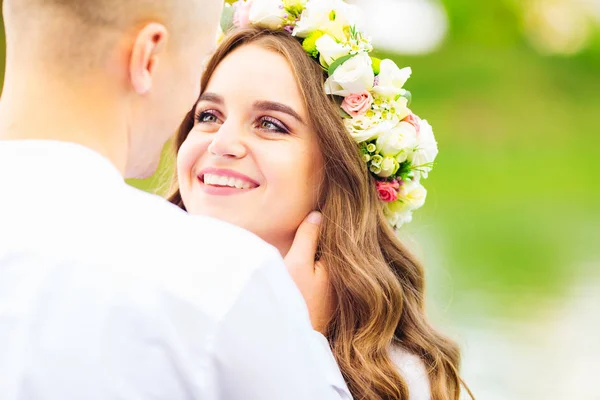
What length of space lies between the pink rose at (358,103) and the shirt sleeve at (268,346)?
1665 mm

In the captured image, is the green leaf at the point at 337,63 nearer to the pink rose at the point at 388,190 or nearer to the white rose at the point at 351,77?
the white rose at the point at 351,77

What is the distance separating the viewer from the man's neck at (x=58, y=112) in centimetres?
150

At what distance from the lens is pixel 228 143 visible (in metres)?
2.91

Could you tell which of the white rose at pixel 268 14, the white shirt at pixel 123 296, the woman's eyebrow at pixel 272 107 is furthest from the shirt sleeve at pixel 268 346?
the white rose at pixel 268 14

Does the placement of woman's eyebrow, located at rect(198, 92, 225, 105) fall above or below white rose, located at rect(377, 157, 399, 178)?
below

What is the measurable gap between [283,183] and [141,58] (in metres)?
1.40

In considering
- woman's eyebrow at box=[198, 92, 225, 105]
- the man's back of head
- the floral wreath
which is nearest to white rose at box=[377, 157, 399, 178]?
the floral wreath

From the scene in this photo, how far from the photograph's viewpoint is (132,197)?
1.44m

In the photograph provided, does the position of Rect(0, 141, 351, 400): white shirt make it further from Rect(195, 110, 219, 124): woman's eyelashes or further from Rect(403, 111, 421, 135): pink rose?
Rect(403, 111, 421, 135): pink rose

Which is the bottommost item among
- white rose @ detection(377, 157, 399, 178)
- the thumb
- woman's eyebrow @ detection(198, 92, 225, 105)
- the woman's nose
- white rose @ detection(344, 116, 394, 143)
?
the thumb

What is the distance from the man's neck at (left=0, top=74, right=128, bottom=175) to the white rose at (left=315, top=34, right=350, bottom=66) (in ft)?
5.29

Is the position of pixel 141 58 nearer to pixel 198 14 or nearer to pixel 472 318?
pixel 198 14

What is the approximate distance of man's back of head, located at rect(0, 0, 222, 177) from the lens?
151cm

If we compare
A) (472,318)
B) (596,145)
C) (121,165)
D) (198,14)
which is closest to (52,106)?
(121,165)
